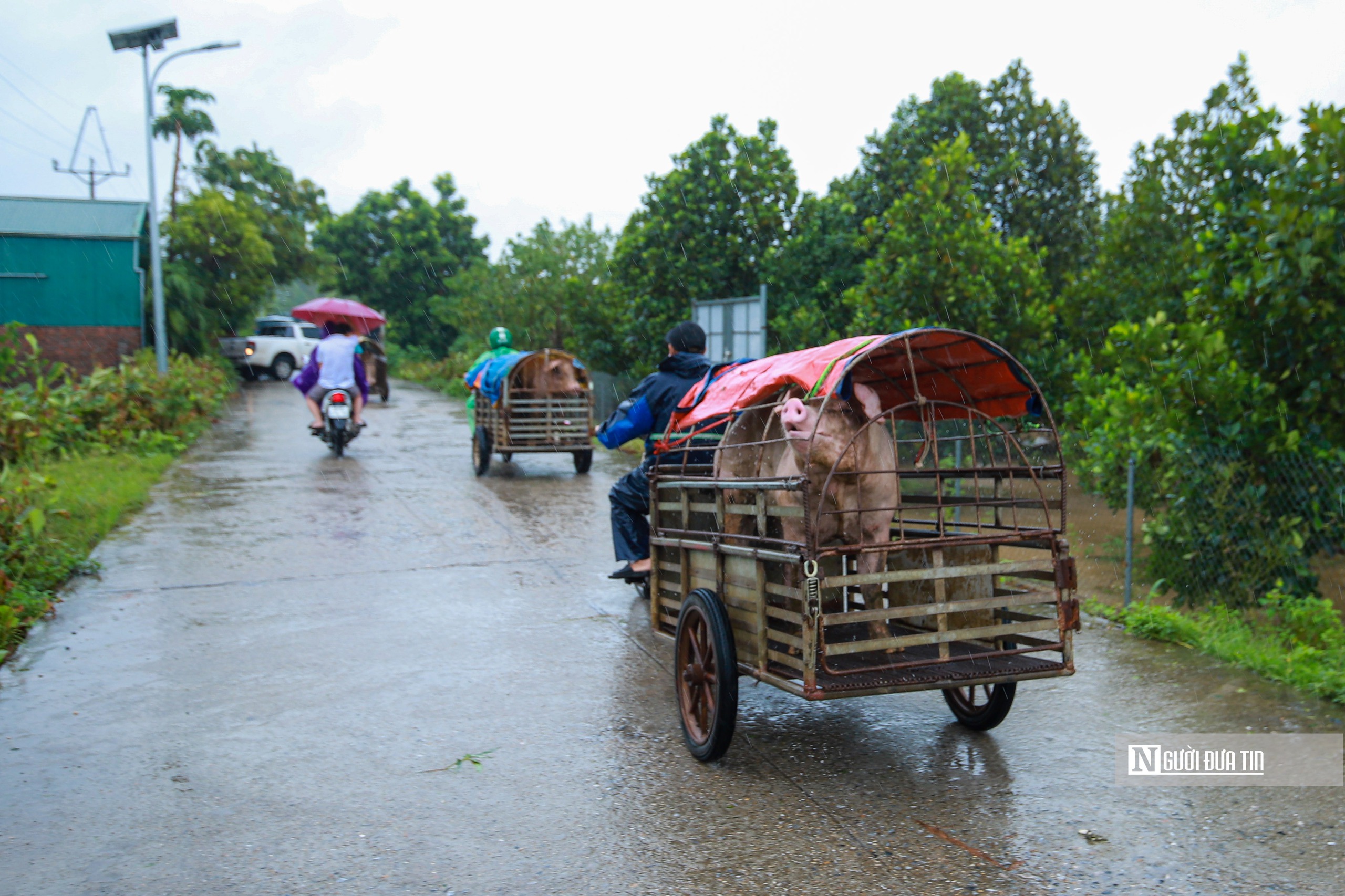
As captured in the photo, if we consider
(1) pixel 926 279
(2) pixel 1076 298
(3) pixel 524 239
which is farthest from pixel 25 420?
(3) pixel 524 239

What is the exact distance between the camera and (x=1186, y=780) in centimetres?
429

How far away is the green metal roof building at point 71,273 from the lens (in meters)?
24.8

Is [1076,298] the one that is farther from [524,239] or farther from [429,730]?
[524,239]

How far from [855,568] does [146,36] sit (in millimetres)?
23414

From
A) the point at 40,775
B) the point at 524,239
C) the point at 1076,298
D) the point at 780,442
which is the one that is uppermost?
the point at 524,239

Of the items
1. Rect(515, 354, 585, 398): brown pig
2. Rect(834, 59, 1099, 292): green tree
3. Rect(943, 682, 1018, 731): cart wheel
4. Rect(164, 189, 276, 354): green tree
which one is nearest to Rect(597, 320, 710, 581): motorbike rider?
Rect(943, 682, 1018, 731): cart wheel

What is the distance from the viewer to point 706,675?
4.49 metres

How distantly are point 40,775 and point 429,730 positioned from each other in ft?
5.10

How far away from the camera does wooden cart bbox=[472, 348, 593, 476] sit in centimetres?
1290

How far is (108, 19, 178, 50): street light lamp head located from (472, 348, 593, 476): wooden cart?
49.0ft

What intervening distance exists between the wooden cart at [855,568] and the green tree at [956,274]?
6.85 metres

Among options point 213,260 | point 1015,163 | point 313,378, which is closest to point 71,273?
point 213,260

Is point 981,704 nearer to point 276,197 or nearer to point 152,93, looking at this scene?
point 152,93

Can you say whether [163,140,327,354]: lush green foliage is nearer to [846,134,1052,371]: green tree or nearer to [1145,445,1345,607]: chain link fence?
[846,134,1052,371]: green tree
